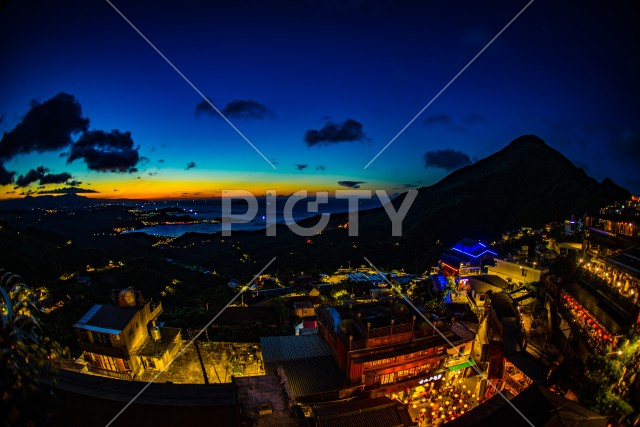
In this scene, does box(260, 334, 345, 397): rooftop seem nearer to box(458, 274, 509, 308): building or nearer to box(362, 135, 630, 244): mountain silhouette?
box(458, 274, 509, 308): building

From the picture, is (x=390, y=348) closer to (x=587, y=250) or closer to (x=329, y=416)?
(x=329, y=416)

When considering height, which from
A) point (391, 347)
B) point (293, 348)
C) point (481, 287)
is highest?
point (391, 347)

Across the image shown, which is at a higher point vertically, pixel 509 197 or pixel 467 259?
pixel 509 197

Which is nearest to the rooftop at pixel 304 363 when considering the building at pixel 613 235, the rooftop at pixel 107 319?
the rooftop at pixel 107 319

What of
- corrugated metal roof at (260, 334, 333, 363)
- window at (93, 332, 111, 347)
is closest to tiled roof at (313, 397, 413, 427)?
corrugated metal roof at (260, 334, 333, 363)

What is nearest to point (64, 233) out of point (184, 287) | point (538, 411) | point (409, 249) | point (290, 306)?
point (184, 287)

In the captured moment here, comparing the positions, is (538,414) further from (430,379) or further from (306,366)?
(306,366)

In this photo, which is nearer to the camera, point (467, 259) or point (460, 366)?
point (460, 366)

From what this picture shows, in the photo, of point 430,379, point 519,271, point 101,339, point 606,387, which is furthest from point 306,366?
point 519,271
